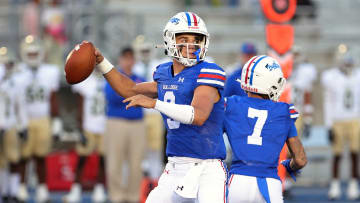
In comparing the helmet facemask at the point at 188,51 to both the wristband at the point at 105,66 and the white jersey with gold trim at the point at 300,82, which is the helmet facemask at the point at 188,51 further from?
the white jersey with gold trim at the point at 300,82

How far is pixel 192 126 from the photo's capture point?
563cm

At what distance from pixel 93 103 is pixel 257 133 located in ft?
19.0

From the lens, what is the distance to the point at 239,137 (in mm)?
5859

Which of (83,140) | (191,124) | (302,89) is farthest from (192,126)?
(302,89)

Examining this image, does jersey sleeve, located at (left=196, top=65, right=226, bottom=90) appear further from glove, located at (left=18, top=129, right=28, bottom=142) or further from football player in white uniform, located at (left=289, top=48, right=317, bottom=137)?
football player in white uniform, located at (left=289, top=48, right=317, bottom=137)

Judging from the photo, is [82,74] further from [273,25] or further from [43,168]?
[43,168]

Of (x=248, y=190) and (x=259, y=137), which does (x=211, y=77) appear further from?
(x=248, y=190)

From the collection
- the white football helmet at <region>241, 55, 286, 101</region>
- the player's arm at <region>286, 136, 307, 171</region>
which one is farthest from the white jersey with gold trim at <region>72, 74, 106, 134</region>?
the player's arm at <region>286, 136, 307, 171</region>

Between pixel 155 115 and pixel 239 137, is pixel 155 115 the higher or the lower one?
the lower one

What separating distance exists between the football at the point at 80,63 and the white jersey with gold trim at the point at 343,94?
7.03m

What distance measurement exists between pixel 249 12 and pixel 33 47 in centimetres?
633

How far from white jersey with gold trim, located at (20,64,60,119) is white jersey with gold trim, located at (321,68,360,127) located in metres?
3.73

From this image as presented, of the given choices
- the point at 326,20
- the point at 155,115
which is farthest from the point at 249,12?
the point at 155,115

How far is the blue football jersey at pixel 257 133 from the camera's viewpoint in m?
5.82
